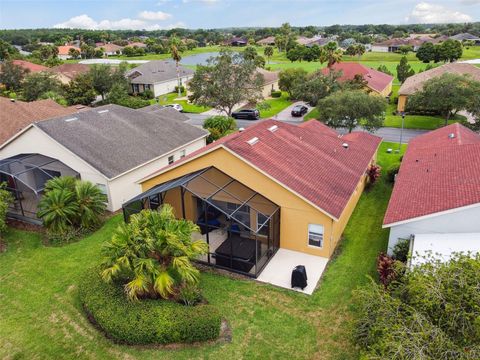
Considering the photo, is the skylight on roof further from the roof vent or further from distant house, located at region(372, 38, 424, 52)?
distant house, located at region(372, 38, 424, 52)

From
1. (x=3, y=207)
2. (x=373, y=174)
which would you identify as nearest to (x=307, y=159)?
(x=373, y=174)

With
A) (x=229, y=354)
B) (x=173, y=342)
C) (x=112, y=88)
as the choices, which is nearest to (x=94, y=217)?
(x=173, y=342)

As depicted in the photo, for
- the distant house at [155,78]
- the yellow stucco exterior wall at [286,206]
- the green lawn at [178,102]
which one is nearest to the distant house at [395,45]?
the distant house at [155,78]

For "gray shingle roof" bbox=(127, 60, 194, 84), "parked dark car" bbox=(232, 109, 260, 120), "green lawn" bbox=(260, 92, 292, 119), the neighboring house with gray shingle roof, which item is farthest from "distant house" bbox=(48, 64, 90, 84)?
the neighboring house with gray shingle roof

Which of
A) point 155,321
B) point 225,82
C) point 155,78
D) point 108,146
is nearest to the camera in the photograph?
point 155,321

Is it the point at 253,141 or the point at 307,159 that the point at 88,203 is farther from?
the point at 307,159

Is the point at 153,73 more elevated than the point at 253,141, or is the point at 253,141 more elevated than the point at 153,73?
the point at 153,73

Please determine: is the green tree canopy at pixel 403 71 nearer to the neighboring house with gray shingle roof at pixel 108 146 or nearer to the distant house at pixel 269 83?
the distant house at pixel 269 83
